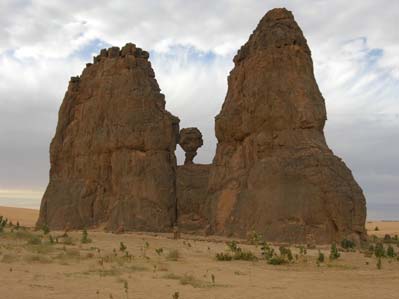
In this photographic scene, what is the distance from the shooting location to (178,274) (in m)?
12.5

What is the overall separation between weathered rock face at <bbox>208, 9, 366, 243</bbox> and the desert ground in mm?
4419

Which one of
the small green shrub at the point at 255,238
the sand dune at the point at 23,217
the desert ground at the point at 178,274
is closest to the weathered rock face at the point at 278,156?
the small green shrub at the point at 255,238

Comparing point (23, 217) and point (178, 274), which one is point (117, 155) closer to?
point (178, 274)

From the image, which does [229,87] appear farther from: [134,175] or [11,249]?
[11,249]

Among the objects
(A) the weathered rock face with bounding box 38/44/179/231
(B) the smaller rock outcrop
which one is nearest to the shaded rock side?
(A) the weathered rock face with bounding box 38/44/179/231

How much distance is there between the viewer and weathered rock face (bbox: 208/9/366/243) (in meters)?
23.0

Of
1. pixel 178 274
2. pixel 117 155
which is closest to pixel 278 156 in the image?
pixel 117 155

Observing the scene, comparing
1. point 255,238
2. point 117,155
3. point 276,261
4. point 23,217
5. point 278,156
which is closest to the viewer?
point 276,261

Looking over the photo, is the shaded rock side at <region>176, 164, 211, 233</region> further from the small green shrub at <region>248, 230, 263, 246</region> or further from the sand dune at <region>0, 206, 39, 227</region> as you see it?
the sand dune at <region>0, 206, 39, 227</region>

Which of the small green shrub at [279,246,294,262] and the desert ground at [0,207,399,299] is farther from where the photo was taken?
the small green shrub at [279,246,294,262]

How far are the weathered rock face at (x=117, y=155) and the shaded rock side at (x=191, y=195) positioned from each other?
1.47m

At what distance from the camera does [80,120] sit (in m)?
33.4

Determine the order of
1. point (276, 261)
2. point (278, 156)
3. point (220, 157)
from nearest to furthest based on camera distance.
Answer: point (276, 261) < point (278, 156) < point (220, 157)

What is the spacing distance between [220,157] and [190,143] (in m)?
8.36
